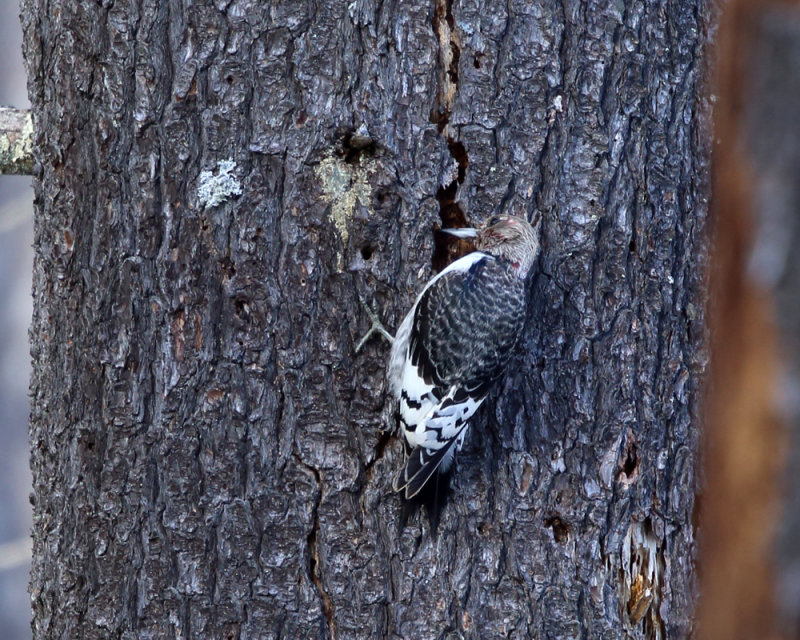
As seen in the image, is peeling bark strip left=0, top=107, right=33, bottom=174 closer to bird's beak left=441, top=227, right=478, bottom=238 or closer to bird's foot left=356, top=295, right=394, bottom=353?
bird's foot left=356, top=295, right=394, bottom=353

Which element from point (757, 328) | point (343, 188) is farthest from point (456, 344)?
point (757, 328)

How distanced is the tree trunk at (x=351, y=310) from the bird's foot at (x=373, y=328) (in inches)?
1.4

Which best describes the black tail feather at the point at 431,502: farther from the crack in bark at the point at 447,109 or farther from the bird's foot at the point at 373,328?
the crack in bark at the point at 447,109

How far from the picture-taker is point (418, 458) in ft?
8.20

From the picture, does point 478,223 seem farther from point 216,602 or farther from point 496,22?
point 216,602

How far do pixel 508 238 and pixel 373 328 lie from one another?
0.52 metres

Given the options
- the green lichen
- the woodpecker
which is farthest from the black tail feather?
the green lichen

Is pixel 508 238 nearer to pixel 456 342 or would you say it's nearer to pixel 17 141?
pixel 456 342

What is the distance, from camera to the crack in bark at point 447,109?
2.47m

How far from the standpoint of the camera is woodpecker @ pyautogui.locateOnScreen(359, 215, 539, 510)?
2.55 meters

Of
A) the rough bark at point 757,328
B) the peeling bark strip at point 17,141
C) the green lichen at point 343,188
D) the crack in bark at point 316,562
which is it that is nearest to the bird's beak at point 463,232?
the green lichen at point 343,188

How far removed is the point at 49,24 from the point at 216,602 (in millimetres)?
1830

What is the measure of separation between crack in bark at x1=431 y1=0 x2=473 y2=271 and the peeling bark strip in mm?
1418

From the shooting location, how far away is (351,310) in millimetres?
2523
